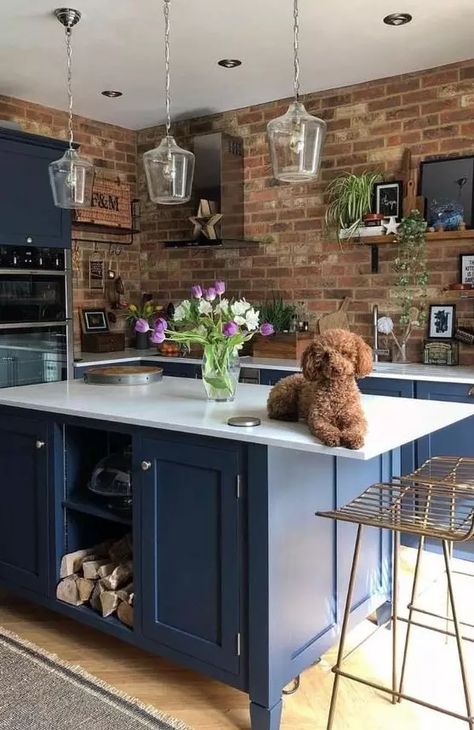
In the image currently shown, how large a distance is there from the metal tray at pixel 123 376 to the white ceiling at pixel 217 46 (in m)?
1.67

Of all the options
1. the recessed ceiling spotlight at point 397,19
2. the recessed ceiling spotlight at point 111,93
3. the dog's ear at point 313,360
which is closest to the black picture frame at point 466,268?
the recessed ceiling spotlight at point 397,19

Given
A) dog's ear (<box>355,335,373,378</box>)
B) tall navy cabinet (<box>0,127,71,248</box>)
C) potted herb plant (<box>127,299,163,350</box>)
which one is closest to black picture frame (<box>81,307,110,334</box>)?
potted herb plant (<box>127,299,163,350</box>)

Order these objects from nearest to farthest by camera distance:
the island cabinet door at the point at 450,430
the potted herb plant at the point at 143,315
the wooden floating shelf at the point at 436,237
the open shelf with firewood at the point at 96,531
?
1. the open shelf with firewood at the point at 96,531
2. the island cabinet door at the point at 450,430
3. the wooden floating shelf at the point at 436,237
4. the potted herb plant at the point at 143,315

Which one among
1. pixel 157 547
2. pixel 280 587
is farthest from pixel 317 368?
pixel 157 547

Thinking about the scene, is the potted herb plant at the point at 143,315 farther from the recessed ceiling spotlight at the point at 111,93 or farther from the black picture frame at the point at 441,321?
the black picture frame at the point at 441,321

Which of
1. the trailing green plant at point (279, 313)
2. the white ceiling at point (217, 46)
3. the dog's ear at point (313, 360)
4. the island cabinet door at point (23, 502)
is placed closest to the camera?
the dog's ear at point (313, 360)

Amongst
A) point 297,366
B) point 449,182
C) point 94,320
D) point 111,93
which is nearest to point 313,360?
point 297,366

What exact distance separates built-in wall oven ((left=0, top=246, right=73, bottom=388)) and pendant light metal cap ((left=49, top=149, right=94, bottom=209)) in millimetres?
1152

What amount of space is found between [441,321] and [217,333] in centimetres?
205

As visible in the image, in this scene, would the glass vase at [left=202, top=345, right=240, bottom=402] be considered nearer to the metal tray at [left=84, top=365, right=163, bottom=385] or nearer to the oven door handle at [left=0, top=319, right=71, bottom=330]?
the metal tray at [left=84, top=365, right=163, bottom=385]

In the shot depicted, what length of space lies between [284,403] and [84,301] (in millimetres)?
3307

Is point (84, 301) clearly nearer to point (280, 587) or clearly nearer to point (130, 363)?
point (130, 363)

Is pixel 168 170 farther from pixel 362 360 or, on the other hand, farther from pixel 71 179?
pixel 362 360

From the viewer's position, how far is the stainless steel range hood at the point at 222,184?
475 cm
